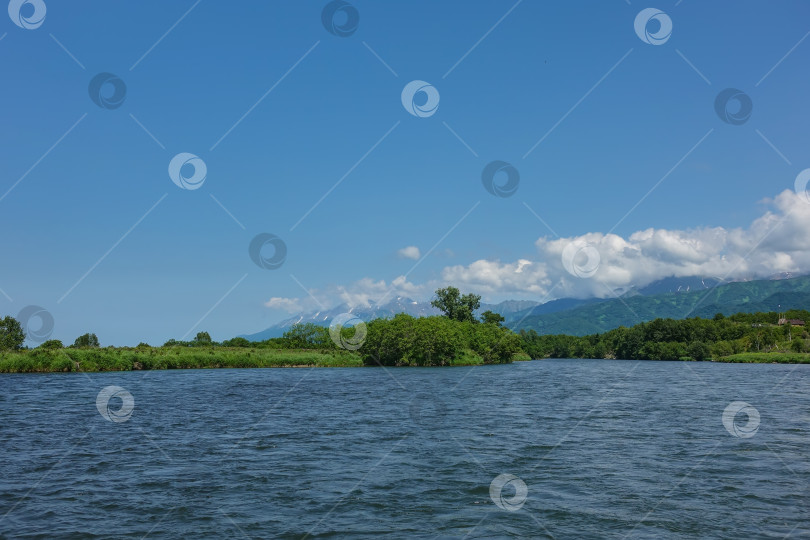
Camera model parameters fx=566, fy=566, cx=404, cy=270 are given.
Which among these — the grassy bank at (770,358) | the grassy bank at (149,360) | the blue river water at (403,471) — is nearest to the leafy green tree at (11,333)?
the grassy bank at (149,360)

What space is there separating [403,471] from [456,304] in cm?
15469

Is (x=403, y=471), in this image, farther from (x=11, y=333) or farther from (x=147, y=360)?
(x=11, y=333)

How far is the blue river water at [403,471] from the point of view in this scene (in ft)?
51.5

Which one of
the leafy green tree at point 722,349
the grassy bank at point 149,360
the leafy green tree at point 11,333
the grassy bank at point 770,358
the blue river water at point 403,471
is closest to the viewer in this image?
the blue river water at point 403,471

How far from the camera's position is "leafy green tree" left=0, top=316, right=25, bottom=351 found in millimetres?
115375

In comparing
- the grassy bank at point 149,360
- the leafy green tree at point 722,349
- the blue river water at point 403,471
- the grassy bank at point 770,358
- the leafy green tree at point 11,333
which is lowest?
the blue river water at point 403,471

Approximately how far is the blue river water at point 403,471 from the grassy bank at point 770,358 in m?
123

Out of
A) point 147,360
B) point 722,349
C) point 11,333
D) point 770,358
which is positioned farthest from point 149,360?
point 722,349

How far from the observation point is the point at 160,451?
84.9 feet

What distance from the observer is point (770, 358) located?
150125 mm

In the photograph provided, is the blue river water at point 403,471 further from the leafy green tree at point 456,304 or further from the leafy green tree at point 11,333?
the leafy green tree at point 456,304

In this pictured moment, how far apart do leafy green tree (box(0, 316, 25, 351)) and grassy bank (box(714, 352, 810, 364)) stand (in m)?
177

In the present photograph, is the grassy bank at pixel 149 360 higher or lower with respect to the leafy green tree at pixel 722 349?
higher

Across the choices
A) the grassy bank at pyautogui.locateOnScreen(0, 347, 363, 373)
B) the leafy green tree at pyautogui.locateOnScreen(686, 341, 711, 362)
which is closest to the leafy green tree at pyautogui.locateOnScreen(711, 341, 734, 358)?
the leafy green tree at pyautogui.locateOnScreen(686, 341, 711, 362)
